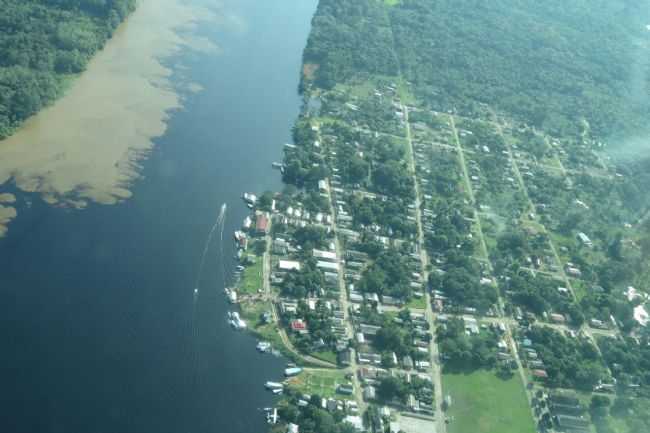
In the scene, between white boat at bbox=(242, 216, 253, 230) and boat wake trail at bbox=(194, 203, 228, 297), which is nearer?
boat wake trail at bbox=(194, 203, 228, 297)

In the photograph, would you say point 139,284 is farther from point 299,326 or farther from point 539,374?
point 539,374

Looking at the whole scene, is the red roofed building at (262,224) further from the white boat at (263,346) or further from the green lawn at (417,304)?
the green lawn at (417,304)

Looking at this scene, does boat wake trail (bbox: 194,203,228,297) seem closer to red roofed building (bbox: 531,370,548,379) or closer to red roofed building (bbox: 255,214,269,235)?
red roofed building (bbox: 255,214,269,235)

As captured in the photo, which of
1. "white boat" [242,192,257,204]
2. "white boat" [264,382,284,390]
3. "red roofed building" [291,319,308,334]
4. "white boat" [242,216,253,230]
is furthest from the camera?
"white boat" [242,192,257,204]

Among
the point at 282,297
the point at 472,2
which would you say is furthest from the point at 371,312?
the point at 472,2

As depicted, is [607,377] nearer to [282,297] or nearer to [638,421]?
[638,421]

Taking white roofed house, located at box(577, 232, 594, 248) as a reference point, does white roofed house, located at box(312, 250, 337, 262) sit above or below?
below

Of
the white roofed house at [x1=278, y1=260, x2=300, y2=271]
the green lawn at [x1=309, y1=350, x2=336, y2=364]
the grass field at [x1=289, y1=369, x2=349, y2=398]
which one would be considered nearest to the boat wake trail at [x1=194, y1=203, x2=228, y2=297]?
the white roofed house at [x1=278, y1=260, x2=300, y2=271]

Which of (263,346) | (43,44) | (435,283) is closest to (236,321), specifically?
(263,346)
